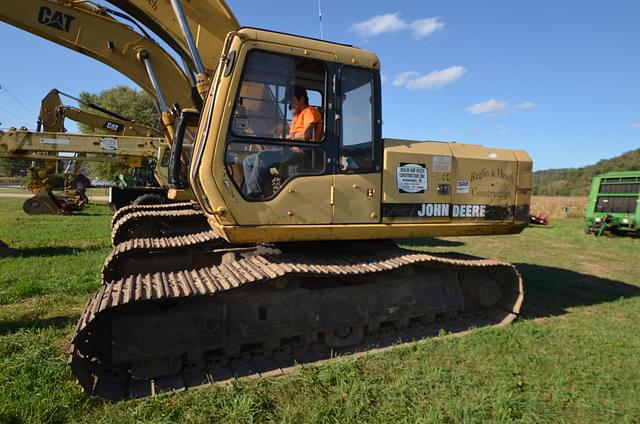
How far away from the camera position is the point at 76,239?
9984 millimetres

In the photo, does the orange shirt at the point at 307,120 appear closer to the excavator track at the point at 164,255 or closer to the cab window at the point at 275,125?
the cab window at the point at 275,125

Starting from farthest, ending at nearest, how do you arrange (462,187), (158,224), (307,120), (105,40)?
(105,40)
(158,224)
(462,187)
(307,120)

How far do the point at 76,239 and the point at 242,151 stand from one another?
8.32 metres

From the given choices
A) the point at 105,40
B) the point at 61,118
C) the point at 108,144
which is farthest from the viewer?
the point at 61,118

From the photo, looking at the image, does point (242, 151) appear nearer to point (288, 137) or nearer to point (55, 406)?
point (288, 137)

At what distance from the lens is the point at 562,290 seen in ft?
21.6

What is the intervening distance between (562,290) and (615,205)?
10675 mm

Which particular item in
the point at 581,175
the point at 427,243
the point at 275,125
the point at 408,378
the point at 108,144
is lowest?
the point at 408,378

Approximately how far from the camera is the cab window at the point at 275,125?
12.2 feet

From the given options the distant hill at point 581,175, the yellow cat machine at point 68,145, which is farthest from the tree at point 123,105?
the distant hill at point 581,175

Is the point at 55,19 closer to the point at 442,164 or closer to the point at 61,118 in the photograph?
the point at 442,164

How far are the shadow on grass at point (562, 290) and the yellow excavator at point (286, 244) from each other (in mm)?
1085

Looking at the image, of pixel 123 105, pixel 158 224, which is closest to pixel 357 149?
pixel 158 224

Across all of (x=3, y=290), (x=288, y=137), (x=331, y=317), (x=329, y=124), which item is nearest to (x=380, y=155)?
(x=329, y=124)
